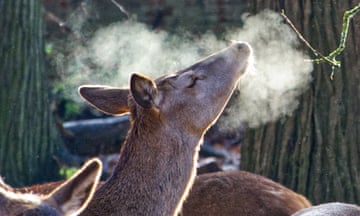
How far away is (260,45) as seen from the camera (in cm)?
962

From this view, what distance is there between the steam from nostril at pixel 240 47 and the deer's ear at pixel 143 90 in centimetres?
101

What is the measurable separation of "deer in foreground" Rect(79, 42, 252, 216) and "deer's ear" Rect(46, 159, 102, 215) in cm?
92

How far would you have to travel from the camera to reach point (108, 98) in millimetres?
7953

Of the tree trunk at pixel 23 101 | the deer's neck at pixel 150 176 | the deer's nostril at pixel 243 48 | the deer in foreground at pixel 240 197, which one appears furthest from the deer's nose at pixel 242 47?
the tree trunk at pixel 23 101

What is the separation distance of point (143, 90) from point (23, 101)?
425 cm

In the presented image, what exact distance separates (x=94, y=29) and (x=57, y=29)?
1.77 meters

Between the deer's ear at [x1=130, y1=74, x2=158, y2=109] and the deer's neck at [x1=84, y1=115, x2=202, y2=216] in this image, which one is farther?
the deer's neck at [x1=84, y1=115, x2=202, y2=216]

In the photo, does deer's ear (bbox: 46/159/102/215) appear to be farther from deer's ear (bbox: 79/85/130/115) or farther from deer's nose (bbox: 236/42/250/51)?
deer's nose (bbox: 236/42/250/51)

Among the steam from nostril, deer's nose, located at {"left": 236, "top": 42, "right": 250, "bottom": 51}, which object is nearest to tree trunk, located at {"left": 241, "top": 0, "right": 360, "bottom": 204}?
the steam from nostril

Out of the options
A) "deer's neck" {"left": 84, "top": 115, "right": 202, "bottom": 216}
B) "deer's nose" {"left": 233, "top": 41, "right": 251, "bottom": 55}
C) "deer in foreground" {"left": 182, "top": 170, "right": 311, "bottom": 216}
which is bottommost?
"deer in foreground" {"left": 182, "top": 170, "right": 311, "bottom": 216}

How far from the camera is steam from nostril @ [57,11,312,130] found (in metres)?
9.35

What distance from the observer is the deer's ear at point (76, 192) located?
623cm

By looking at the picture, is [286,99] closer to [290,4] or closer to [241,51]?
[290,4]

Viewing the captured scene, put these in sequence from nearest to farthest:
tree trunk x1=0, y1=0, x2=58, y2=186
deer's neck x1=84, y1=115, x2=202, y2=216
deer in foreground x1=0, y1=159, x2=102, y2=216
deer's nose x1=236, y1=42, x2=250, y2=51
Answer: deer in foreground x1=0, y1=159, x2=102, y2=216
deer's neck x1=84, y1=115, x2=202, y2=216
deer's nose x1=236, y1=42, x2=250, y2=51
tree trunk x1=0, y1=0, x2=58, y2=186
